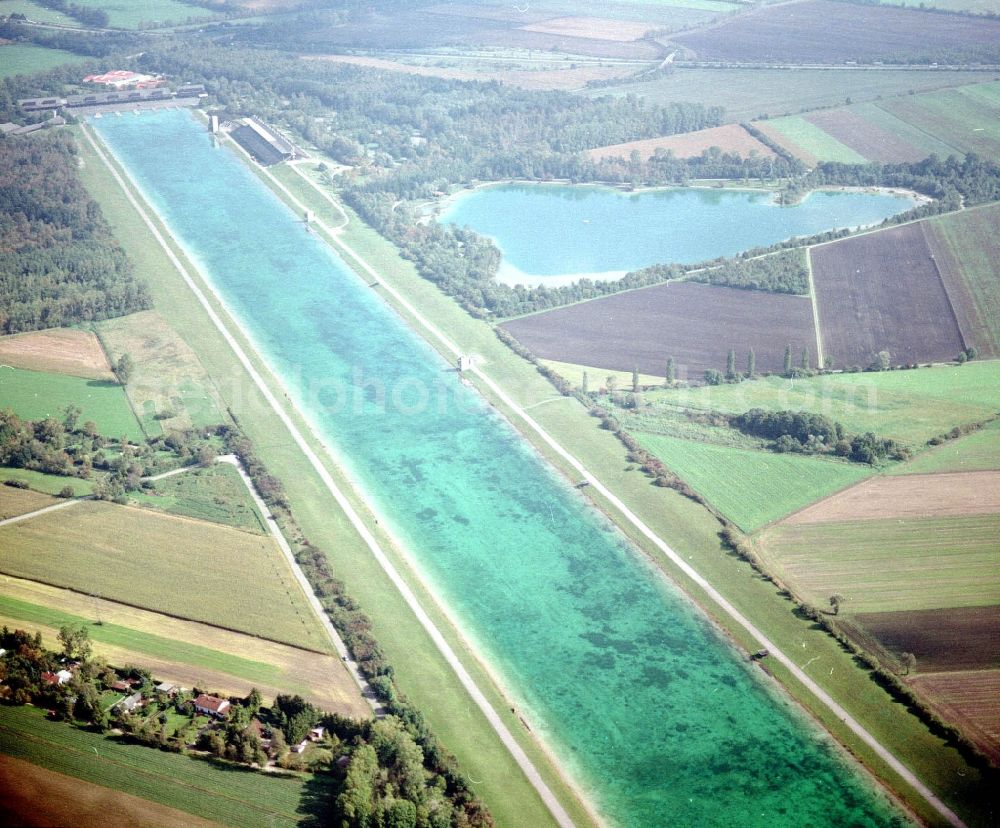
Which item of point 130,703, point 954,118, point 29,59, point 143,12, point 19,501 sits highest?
point 143,12

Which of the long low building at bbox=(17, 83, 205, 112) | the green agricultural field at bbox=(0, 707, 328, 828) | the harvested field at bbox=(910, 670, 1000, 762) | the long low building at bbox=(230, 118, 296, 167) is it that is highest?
the long low building at bbox=(17, 83, 205, 112)

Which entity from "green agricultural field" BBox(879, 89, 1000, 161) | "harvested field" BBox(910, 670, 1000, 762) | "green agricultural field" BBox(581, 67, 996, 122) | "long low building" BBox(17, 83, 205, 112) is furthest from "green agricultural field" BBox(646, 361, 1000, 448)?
"long low building" BBox(17, 83, 205, 112)

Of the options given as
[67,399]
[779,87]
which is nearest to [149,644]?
[67,399]

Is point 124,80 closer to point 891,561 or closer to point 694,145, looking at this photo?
point 694,145

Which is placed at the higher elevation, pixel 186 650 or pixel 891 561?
pixel 891 561

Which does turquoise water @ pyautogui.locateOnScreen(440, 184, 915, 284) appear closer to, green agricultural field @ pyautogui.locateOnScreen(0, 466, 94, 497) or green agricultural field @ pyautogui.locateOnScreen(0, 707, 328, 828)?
green agricultural field @ pyautogui.locateOnScreen(0, 466, 94, 497)
